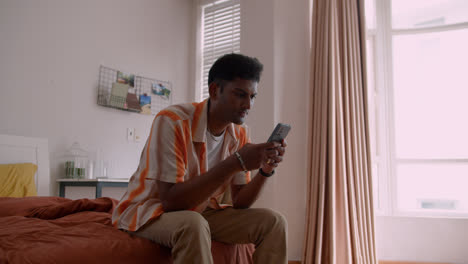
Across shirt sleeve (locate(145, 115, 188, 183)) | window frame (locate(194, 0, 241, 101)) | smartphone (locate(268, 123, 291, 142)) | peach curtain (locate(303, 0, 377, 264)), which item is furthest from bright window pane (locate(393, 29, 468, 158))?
shirt sleeve (locate(145, 115, 188, 183))

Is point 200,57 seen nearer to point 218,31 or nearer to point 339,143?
point 218,31

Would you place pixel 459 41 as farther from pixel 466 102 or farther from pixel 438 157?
pixel 438 157

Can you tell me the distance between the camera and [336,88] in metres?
2.87

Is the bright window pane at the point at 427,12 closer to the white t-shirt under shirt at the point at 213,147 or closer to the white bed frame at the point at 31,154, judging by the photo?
the white t-shirt under shirt at the point at 213,147

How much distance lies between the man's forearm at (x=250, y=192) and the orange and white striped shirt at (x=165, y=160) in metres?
0.14

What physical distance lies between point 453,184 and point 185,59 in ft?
10.2

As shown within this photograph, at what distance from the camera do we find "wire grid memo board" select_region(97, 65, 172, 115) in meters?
3.50

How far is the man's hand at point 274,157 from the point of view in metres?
1.28

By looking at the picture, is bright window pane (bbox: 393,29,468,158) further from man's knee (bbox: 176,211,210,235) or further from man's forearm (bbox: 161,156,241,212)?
man's knee (bbox: 176,211,210,235)

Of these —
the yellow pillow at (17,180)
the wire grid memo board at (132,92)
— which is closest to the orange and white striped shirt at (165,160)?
the yellow pillow at (17,180)

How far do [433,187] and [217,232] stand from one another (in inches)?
97.3

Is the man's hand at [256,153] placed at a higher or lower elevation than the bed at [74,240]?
higher

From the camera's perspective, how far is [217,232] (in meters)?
1.36

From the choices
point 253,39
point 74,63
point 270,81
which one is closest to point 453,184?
point 270,81
